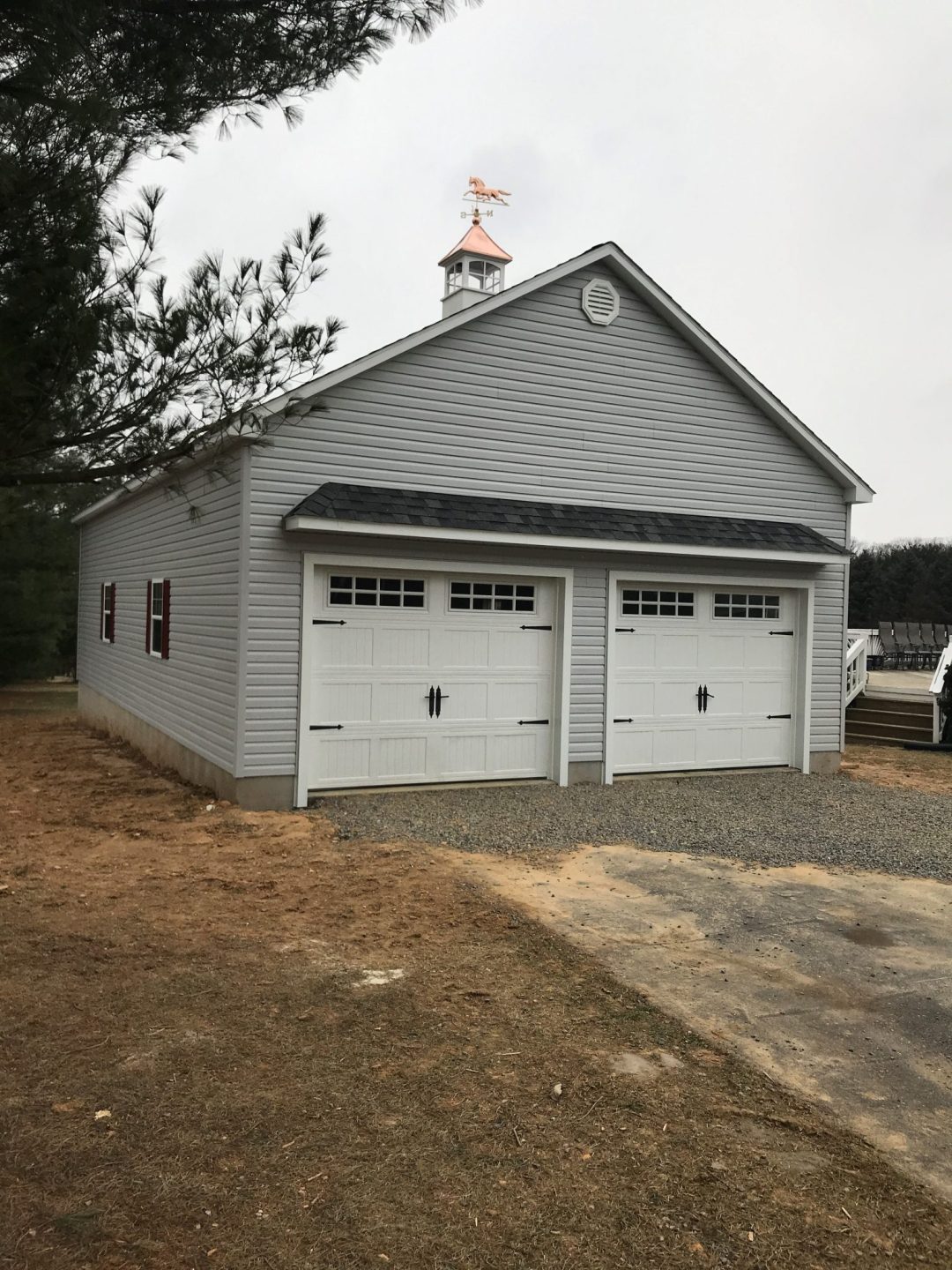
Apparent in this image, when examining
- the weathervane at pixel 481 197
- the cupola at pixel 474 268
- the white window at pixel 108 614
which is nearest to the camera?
the cupola at pixel 474 268

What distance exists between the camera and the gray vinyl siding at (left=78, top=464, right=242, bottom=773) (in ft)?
31.3

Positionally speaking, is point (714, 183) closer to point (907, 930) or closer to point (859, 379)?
point (907, 930)

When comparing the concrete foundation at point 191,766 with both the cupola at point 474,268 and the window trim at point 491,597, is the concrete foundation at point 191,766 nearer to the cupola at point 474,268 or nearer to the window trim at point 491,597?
the window trim at point 491,597

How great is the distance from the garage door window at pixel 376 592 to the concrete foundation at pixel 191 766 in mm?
1899

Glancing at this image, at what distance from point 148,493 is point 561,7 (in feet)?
29.3

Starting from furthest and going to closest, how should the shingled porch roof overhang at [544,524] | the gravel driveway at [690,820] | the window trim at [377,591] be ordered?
1. the window trim at [377,591]
2. the shingled porch roof overhang at [544,524]
3. the gravel driveway at [690,820]

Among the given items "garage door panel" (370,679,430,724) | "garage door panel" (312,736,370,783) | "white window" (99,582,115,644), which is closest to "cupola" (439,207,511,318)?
"garage door panel" (370,679,430,724)

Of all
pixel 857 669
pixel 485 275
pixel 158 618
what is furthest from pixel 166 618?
pixel 857 669

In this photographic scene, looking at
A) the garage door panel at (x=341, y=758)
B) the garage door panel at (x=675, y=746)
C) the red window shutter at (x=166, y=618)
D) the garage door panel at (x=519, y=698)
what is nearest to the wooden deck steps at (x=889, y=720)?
the garage door panel at (x=675, y=746)

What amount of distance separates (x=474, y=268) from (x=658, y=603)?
6.19 m

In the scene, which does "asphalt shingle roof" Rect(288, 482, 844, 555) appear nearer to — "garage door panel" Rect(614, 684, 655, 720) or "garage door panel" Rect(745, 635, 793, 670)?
"garage door panel" Rect(745, 635, 793, 670)

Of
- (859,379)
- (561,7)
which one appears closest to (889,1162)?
(561,7)

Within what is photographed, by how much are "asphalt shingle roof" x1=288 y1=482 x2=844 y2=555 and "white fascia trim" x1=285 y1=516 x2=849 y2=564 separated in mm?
52

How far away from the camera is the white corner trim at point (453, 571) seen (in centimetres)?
934
